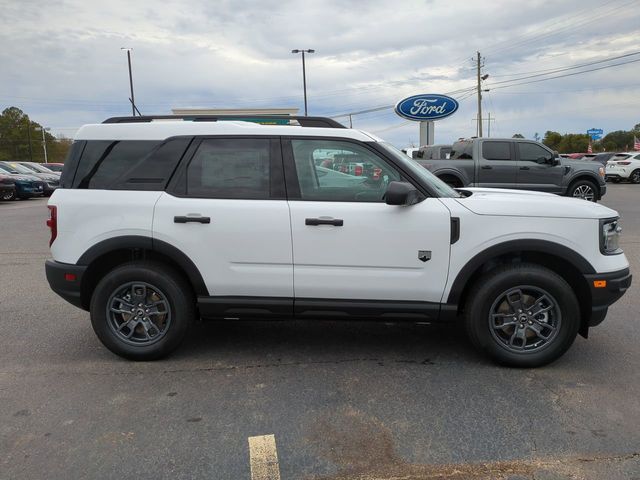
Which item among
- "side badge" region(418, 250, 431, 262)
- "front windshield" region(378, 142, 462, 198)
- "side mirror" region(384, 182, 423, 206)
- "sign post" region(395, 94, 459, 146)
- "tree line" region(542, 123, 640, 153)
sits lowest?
"side badge" region(418, 250, 431, 262)

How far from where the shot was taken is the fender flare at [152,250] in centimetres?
386

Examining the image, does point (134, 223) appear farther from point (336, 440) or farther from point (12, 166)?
point (12, 166)

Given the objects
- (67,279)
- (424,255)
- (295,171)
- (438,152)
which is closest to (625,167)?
(438,152)

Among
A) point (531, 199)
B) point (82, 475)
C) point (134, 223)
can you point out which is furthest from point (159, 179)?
point (531, 199)

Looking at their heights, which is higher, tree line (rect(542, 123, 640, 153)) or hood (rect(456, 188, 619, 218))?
tree line (rect(542, 123, 640, 153))

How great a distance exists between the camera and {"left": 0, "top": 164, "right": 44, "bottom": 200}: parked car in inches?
799

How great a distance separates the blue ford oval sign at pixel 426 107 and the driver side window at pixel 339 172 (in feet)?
54.7

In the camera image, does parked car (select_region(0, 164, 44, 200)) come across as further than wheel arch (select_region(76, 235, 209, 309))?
Yes

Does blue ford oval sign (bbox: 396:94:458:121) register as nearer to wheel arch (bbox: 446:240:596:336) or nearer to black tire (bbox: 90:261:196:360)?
wheel arch (bbox: 446:240:596:336)

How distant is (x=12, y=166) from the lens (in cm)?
2320

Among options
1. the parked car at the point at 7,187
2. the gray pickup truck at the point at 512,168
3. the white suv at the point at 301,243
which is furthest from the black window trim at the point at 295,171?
the parked car at the point at 7,187

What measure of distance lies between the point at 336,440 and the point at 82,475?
53.3 inches

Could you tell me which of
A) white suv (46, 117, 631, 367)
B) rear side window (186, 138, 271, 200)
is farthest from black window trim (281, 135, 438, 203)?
rear side window (186, 138, 271, 200)

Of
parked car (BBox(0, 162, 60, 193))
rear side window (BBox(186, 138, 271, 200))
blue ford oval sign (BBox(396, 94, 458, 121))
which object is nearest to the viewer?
rear side window (BBox(186, 138, 271, 200))
